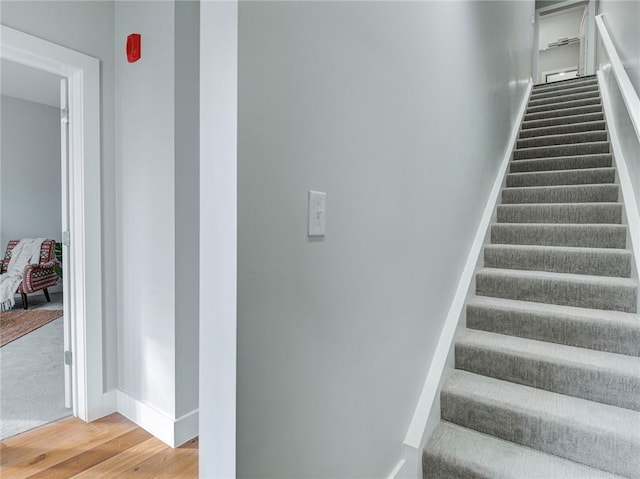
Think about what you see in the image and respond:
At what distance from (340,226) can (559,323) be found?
1498 millimetres

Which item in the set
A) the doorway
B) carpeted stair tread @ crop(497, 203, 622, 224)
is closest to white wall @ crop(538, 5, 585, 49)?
carpeted stair tread @ crop(497, 203, 622, 224)

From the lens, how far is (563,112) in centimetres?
405

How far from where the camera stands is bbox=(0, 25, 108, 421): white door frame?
202 centimetres

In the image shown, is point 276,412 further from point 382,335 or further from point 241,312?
point 382,335

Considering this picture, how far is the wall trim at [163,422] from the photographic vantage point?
1.87 meters

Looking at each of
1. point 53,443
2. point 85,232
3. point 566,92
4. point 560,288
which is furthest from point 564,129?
point 53,443

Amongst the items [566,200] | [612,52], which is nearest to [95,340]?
[566,200]

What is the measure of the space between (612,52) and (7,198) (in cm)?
714

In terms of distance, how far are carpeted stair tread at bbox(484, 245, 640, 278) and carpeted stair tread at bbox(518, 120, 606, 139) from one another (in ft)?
6.27

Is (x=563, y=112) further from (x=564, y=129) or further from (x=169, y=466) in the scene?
(x=169, y=466)

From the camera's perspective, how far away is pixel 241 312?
2.39ft

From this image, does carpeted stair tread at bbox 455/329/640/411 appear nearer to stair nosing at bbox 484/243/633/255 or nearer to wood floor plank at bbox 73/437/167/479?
stair nosing at bbox 484/243/633/255

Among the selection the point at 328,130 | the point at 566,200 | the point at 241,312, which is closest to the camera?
the point at 241,312

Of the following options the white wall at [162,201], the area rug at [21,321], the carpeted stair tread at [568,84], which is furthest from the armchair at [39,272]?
the carpeted stair tread at [568,84]
